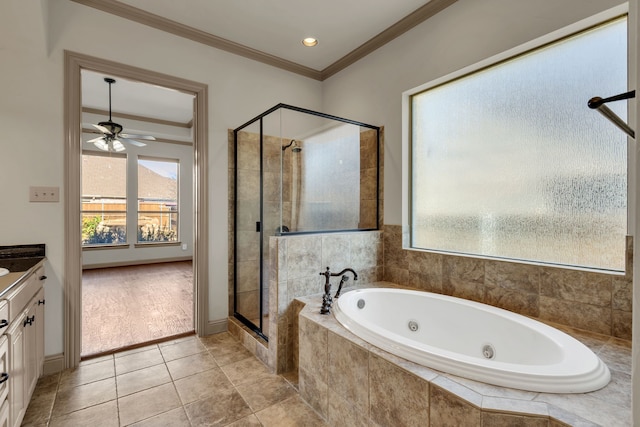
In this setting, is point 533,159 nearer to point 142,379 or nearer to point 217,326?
point 217,326

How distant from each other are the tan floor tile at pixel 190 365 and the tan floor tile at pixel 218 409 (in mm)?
367

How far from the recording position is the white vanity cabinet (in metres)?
1.33

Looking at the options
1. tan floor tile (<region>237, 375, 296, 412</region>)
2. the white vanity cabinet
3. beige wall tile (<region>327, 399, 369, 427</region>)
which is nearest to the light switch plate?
the white vanity cabinet

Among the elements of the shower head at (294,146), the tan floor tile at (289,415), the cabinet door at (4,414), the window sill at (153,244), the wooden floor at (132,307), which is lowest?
the tan floor tile at (289,415)

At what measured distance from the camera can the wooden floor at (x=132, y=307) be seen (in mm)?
2660

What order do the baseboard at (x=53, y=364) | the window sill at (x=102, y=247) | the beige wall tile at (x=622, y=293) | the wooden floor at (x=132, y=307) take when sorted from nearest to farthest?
1. the beige wall tile at (x=622, y=293)
2. the baseboard at (x=53, y=364)
3. the wooden floor at (x=132, y=307)
4. the window sill at (x=102, y=247)

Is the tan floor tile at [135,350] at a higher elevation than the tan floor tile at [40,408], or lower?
higher

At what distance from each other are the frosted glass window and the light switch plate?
111 inches

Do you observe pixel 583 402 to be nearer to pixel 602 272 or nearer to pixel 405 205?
pixel 602 272

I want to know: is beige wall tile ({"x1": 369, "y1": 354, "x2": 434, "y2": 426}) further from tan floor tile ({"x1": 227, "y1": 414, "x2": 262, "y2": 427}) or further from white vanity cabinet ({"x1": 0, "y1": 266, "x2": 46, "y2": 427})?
white vanity cabinet ({"x1": 0, "y1": 266, "x2": 46, "y2": 427})

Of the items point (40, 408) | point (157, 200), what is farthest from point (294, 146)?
point (157, 200)

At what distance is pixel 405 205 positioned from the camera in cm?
266

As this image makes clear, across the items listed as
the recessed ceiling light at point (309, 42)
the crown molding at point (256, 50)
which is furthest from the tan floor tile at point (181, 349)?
the recessed ceiling light at point (309, 42)

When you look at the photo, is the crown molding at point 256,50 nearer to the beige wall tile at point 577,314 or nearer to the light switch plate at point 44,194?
the light switch plate at point 44,194
